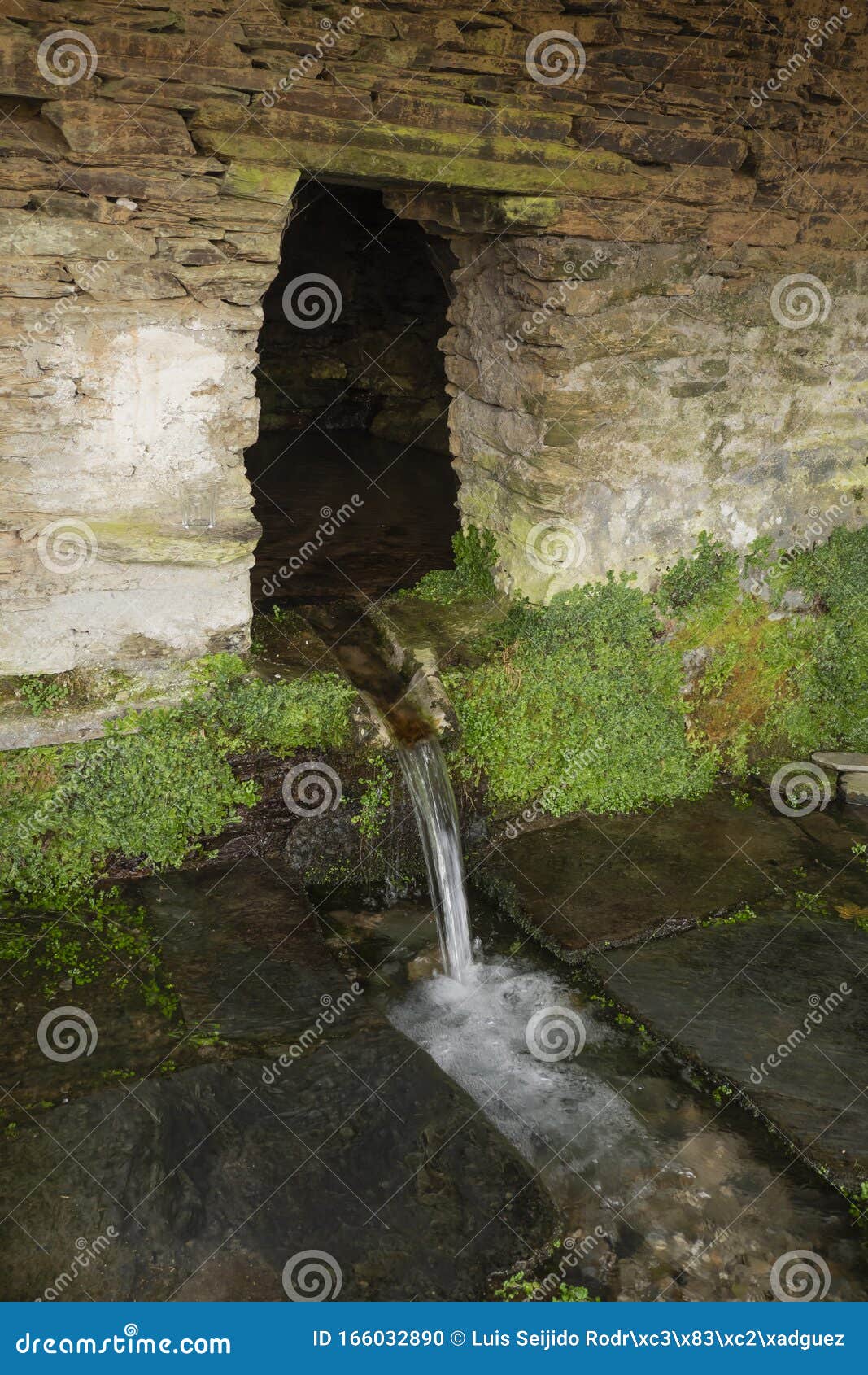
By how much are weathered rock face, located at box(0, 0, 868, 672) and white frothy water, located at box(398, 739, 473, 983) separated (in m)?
1.28

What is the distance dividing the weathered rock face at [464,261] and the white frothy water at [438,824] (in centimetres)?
128

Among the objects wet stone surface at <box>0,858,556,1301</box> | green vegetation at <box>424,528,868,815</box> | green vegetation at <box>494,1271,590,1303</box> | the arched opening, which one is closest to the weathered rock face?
green vegetation at <box>424,528,868,815</box>

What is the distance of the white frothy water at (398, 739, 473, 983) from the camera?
19.4 ft

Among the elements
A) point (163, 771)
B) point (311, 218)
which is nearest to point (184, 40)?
point (163, 771)

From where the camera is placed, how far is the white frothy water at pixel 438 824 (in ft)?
19.4

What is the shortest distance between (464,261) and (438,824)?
3.53 meters

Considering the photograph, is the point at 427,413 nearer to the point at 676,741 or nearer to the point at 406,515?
the point at 406,515

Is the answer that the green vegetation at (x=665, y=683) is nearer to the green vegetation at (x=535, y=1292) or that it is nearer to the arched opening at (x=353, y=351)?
the green vegetation at (x=535, y=1292)

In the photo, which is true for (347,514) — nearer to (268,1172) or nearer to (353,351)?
(353,351)

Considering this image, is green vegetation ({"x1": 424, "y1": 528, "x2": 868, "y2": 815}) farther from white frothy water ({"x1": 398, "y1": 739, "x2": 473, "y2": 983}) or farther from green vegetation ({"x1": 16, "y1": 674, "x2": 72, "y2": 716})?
green vegetation ({"x1": 16, "y1": 674, "x2": 72, "y2": 716})

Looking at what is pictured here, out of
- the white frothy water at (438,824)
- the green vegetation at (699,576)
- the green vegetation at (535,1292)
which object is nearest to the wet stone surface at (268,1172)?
the green vegetation at (535,1292)

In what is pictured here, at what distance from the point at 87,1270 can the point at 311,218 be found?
13025 mm

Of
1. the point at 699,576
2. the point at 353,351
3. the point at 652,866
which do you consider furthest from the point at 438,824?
the point at 353,351

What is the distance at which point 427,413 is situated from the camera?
13.2m
